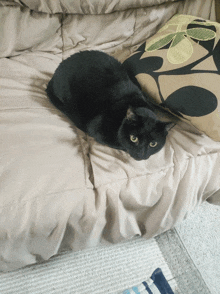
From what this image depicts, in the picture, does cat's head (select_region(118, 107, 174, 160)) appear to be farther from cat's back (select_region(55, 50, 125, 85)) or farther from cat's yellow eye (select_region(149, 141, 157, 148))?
cat's back (select_region(55, 50, 125, 85))

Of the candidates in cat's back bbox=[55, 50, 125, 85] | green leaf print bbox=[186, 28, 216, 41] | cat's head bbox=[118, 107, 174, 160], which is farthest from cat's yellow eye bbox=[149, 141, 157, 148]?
green leaf print bbox=[186, 28, 216, 41]

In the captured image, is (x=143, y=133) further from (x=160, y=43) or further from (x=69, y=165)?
(x=160, y=43)

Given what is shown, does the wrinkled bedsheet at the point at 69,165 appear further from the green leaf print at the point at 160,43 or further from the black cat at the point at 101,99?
the green leaf print at the point at 160,43

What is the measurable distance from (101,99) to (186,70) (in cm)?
37

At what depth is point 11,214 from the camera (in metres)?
0.69

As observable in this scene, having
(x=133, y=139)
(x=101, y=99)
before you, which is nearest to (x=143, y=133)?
(x=133, y=139)

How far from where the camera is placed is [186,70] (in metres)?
0.86

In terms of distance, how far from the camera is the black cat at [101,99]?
908 mm

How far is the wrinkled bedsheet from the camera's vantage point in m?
0.73

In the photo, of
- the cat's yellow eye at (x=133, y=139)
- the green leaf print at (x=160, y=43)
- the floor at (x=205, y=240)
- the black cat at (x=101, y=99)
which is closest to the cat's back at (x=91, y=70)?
the black cat at (x=101, y=99)

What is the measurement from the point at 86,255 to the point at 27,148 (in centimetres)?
58

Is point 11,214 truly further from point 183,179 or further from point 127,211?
point 183,179

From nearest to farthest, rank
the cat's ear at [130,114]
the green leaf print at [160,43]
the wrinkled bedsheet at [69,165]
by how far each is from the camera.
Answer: the wrinkled bedsheet at [69,165] < the cat's ear at [130,114] < the green leaf print at [160,43]

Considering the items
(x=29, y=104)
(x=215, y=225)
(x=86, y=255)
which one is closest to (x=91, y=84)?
(x=29, y=104)
